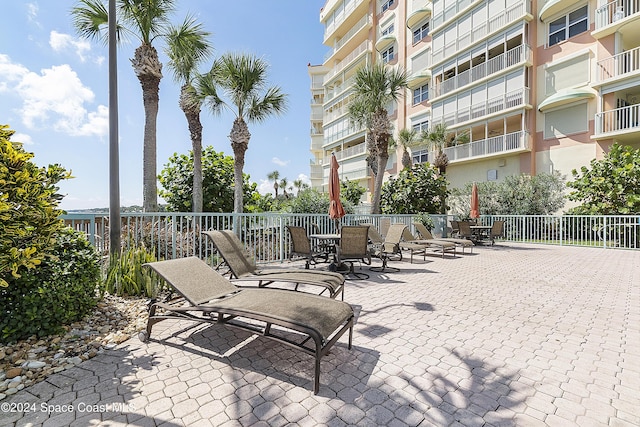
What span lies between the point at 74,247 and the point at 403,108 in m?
27.7

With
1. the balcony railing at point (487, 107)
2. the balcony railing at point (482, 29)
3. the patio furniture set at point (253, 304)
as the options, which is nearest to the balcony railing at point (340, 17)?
the balcony railing at point (482, 29)

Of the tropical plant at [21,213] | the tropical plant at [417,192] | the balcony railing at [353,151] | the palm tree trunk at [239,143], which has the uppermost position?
the balcony railing at [353,151]

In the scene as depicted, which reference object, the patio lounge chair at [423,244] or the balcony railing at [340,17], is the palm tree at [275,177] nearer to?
the balcony railing at [340,17]

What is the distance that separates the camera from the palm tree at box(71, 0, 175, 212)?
845cm

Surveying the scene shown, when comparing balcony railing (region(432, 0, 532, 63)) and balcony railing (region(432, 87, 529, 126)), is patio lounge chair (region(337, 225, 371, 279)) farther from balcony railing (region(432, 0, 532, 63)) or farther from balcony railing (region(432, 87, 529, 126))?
balcony railing (region(432, 0, 532, 63))

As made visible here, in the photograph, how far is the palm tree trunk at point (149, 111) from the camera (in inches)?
369

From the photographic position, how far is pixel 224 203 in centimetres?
1412

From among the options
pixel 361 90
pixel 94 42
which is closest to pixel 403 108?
pixel 361 90

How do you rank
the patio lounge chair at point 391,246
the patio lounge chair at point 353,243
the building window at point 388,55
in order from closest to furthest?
the patio lounge chair at point 353,243, the patio lounge chair at point 391,246, the building window at point 388,55

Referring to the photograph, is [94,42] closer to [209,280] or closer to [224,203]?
[224,203]

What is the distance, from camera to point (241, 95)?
11.6 m

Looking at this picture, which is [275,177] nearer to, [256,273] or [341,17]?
[341,17]

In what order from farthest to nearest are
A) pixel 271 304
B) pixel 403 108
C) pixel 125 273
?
pixel 403 108
pixel 125 273
pixel 271 304

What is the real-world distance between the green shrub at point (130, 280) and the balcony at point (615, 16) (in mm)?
22283
